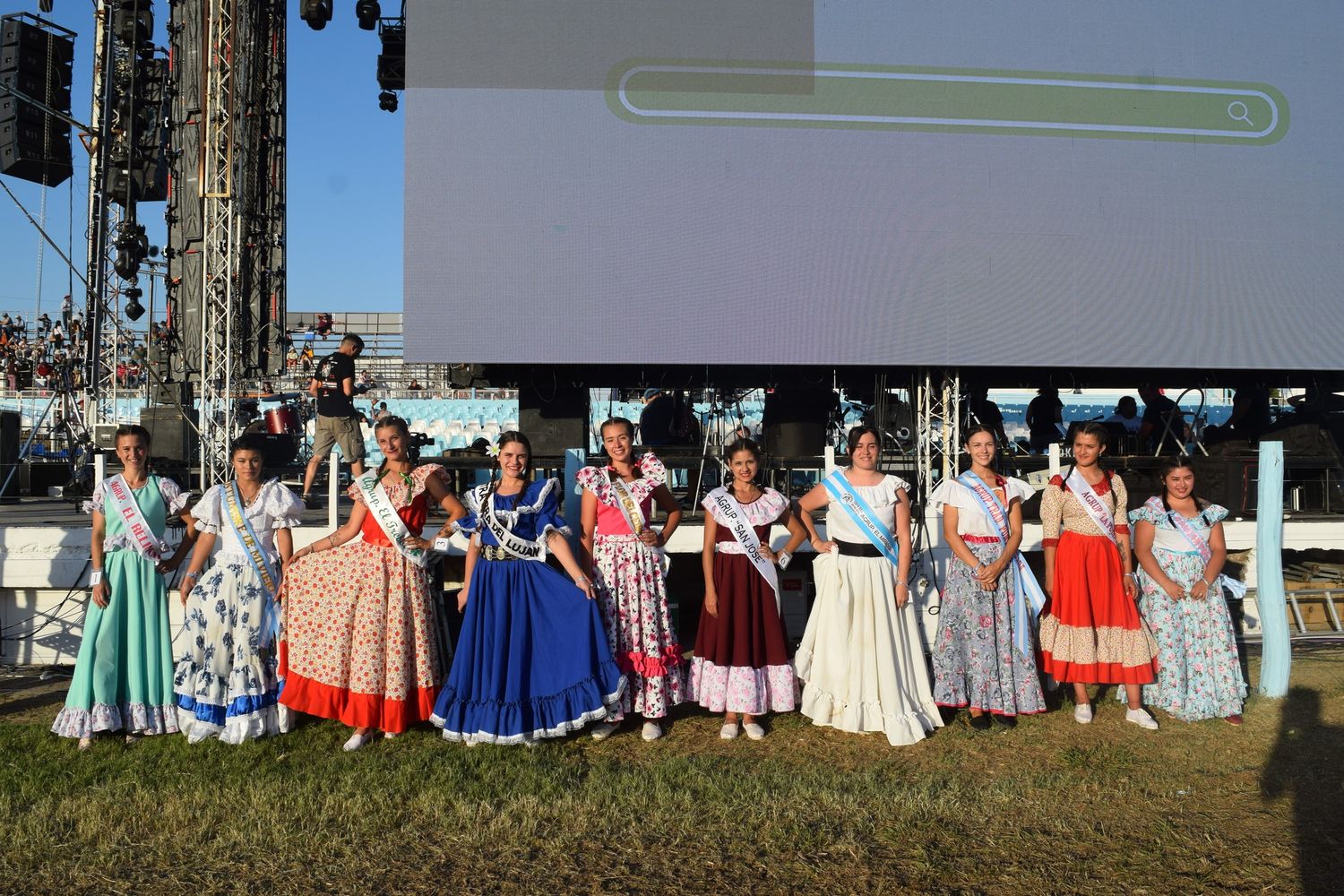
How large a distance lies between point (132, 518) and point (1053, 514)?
3.99m

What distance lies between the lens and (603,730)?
4.22m

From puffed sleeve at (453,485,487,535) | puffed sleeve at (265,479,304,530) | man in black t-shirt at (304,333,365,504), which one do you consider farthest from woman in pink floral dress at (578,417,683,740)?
man in black t-shirt at (304,333,365,504)

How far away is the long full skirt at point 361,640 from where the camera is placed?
A: 403cm

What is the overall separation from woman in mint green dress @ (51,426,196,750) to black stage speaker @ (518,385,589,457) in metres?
4.96

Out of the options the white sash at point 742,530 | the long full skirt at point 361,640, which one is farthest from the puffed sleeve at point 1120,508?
the long full skirt at point 361,640

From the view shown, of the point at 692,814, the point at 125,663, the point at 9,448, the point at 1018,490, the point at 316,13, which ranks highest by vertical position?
the point at 316,13

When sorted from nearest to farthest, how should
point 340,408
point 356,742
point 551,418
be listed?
1. point 356,742
2. point 340,408
3. point 551,418

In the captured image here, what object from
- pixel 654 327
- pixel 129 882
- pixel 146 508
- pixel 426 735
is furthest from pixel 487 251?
pixel 129 882

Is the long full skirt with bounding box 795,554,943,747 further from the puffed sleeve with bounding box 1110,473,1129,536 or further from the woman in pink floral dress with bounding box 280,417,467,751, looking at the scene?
the woman in pink floral dress with bounding box 280,417,467,751

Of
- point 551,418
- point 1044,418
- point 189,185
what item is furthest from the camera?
point 189,185

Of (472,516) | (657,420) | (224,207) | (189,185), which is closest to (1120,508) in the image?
(472,516)

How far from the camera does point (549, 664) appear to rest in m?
4.04

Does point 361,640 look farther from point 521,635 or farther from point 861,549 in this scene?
point 861,549

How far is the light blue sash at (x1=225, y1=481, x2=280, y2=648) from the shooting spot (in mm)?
4141
